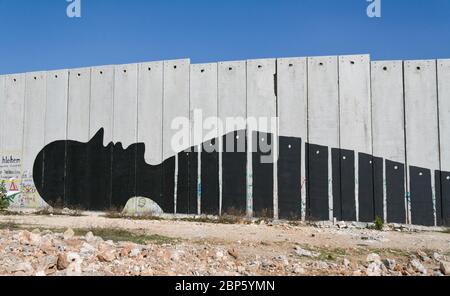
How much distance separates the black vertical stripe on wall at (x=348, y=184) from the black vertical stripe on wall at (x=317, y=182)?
434 millimetres

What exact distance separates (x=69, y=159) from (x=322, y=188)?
7858mm

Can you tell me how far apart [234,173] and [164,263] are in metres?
6.99

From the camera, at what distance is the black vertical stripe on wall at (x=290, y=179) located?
1127cm

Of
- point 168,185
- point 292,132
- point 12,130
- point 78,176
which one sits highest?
point 12,130

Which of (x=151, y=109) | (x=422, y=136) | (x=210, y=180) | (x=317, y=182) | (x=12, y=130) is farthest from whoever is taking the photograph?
(x=12, y=130)

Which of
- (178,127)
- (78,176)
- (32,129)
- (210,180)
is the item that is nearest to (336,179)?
(210,180)

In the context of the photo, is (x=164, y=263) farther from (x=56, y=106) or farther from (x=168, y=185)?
(x=56, y=106)

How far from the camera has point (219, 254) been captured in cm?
534

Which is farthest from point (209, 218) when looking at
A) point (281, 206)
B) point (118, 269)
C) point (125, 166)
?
point (118, 269)

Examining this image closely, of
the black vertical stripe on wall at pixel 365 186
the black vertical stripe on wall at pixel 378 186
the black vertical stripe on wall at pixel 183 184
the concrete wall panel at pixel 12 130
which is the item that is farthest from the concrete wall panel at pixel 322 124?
the concrete wall panel at pixel 12 130

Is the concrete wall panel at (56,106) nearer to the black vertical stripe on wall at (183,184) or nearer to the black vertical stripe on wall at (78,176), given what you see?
the black vertical stripe on wall at (78,176)

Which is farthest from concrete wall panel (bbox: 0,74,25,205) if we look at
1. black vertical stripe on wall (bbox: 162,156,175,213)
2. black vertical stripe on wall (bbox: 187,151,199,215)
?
black vertical stripe on wall (bbox: 187,151,199,215)

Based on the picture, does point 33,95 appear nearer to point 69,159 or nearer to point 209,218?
point 69,159

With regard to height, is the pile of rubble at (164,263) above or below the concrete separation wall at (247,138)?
below
